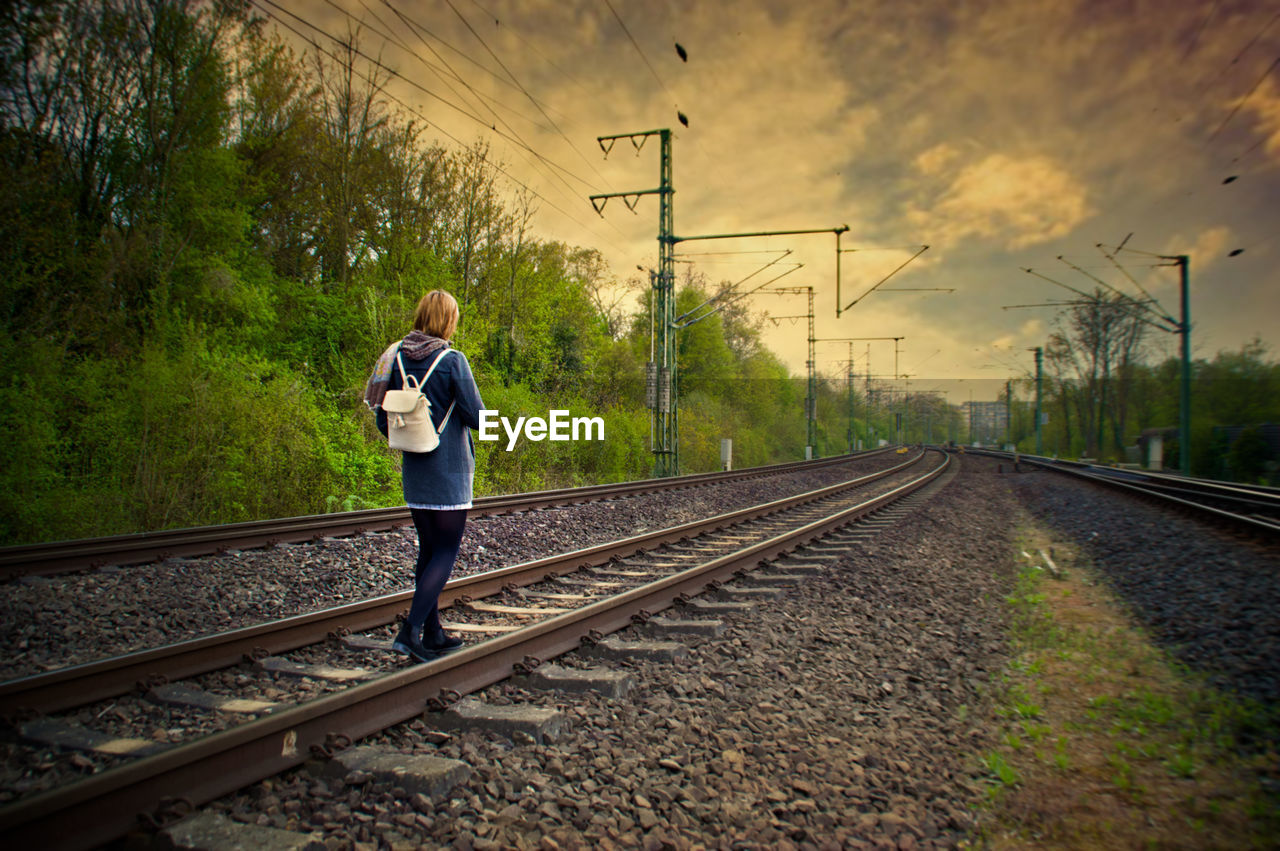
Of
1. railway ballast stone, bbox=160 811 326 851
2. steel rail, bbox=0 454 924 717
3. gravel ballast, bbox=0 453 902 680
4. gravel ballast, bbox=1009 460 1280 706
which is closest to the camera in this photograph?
railway ballast stone, bbox=160 811 326 851

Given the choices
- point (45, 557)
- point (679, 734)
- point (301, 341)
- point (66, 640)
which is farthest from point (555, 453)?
point (679, 734)

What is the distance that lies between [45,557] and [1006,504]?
16789 mm

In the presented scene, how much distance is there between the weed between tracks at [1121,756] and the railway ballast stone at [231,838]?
2.38 m

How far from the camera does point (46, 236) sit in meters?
9.81

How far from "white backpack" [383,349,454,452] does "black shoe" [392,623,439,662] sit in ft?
3.71

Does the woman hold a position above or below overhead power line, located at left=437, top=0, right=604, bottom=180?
below

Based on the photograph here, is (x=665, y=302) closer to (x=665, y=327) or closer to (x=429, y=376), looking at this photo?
(x=665, y=327)

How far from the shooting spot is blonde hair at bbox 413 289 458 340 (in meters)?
3.97

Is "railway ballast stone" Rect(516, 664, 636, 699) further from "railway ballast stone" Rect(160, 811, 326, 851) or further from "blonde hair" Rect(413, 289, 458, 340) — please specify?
"blonde hair" Rect(413, 289, 458, 340)

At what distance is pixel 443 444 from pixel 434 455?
80mm

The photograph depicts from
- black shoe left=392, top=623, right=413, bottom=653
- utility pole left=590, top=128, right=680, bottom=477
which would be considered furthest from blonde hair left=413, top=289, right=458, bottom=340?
utility pole left=590, top=128, right=680, bottom=477

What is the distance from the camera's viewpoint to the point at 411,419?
12.2 ft

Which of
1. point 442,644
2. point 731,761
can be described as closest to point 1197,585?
point 731,761

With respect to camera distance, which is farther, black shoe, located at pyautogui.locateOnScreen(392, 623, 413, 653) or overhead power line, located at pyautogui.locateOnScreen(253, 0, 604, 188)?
overhead power line, located at pyautogui.locateOnScreen(253, 0, 604, 188)
